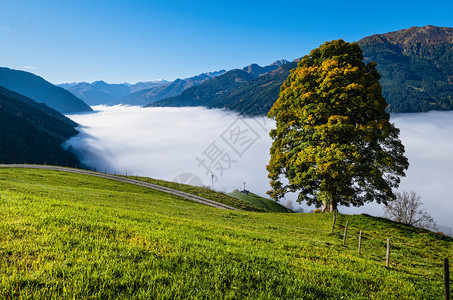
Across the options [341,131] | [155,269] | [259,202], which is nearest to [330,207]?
[341,131]

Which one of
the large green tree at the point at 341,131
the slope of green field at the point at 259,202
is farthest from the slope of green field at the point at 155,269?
the slope of green field at the point at 259,202

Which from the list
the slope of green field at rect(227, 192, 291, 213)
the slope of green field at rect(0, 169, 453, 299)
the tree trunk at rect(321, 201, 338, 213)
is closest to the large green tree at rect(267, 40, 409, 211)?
the tree trunk at rect(321, 201, 338, 213)

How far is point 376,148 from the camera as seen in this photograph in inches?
945

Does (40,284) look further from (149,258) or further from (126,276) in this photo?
(149,258)

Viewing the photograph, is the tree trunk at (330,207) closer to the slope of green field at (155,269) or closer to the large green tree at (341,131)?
the large green tree at (341,131)

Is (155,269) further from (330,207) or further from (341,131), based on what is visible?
(330,207)

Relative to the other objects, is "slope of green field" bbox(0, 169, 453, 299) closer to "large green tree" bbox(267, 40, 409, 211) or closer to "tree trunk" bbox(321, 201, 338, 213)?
"large green tree" bbox(267, 40, 409, 211)

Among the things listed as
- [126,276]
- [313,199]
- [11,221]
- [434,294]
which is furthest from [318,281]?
[313,199]

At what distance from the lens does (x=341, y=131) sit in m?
23.8

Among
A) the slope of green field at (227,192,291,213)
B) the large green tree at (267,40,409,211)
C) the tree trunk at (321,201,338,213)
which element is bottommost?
the slope of green field at (227,192,291,213)

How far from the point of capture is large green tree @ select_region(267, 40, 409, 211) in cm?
2291

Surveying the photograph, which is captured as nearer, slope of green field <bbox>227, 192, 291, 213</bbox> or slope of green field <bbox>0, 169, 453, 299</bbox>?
slope of green field <bbox>0, 169, 453, 299</bbox>

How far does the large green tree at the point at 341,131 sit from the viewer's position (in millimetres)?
22906

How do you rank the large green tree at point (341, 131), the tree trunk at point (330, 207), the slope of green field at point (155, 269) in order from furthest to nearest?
the tree trunk at point (330, 207), the large green tree at point (341, 131), the slope of green field at point (155, 269)
